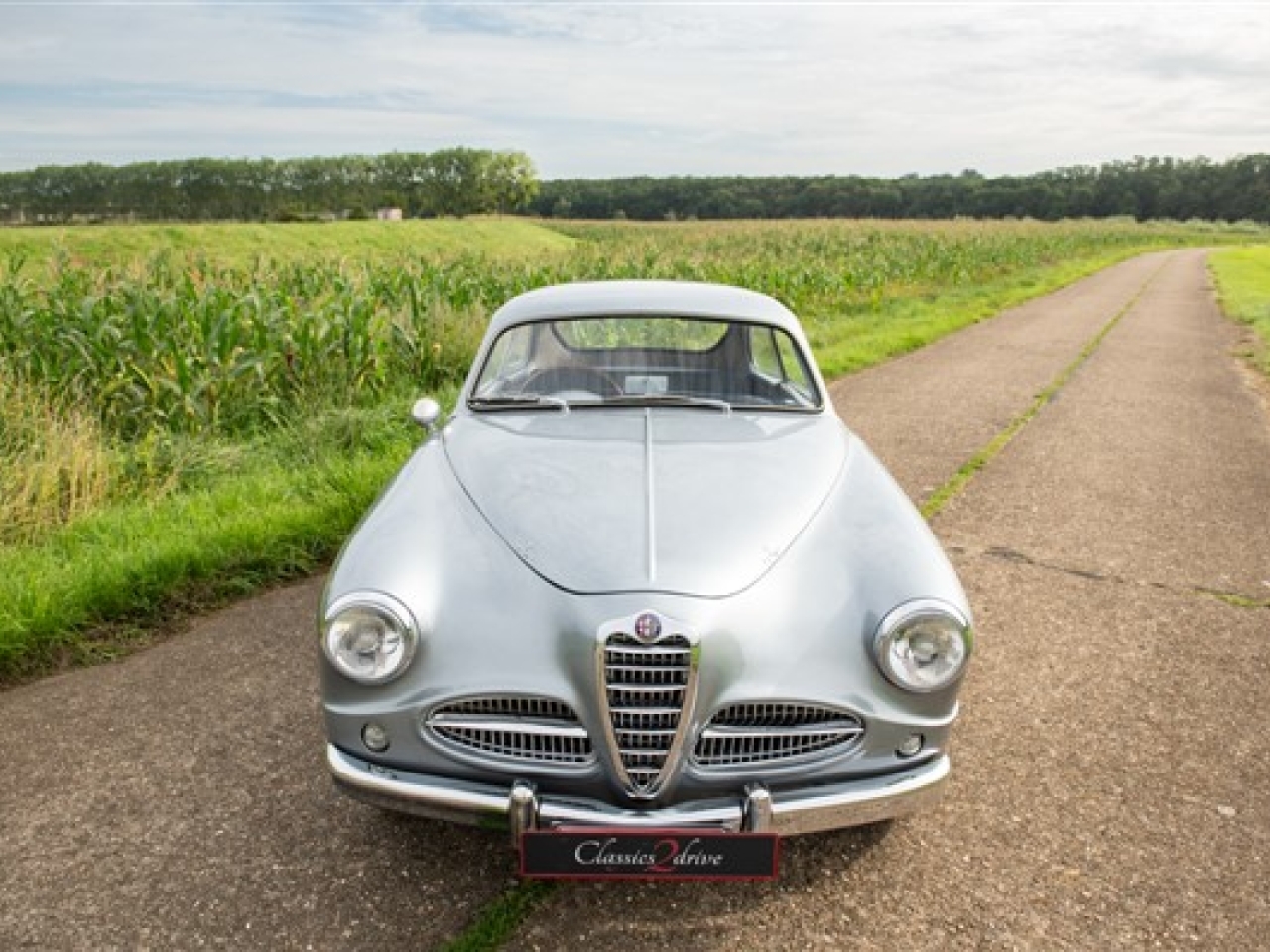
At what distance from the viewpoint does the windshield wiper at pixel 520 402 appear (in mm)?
3725

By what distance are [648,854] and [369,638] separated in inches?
36.3

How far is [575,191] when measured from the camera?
382ft

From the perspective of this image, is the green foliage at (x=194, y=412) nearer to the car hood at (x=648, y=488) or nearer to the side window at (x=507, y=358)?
the side window at (x=507, y=358)

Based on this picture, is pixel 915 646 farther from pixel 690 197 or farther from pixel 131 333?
pixel 690 197

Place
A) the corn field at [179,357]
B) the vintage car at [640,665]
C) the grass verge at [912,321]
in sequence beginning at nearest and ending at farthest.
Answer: the vintage car at [640,665] < the corn field at [179,357] < the grass verge at [912,321]

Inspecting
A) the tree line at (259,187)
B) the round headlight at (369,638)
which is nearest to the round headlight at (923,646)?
the round headlight at (369,638)

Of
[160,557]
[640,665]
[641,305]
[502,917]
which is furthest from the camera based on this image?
[160,557]

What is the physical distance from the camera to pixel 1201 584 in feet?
16.6

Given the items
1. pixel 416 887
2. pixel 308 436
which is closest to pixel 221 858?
pixel 416 887

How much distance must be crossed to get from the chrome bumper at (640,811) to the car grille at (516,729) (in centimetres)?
10

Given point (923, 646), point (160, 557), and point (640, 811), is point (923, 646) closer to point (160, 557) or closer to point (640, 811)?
point (640, 811)

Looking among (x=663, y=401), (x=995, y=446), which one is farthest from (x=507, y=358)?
(x=995, y=446)

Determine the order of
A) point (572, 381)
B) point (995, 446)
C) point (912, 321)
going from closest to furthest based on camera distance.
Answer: point (572, 381)
point (995, 446)
point (912, 321)

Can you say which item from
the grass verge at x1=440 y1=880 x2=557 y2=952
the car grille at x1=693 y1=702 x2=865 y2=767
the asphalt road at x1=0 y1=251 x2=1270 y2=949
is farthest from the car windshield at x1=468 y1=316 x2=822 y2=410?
the grass verge at x1=440 y1=880 x2=557 y2=952
